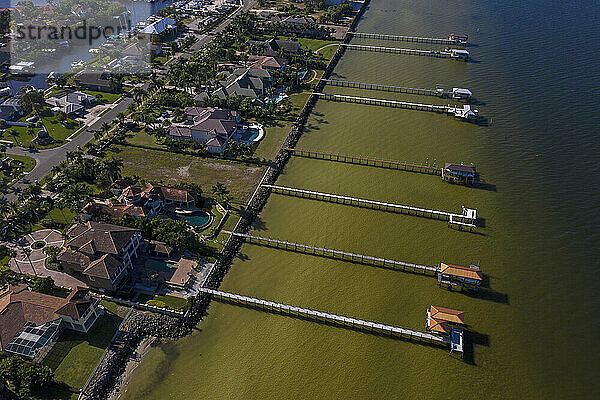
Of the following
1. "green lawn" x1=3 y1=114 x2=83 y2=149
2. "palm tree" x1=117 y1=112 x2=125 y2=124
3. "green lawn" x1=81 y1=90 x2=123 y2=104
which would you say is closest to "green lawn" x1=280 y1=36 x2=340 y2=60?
"green lawn" x1=81 y1=90 x2=123 y2=104

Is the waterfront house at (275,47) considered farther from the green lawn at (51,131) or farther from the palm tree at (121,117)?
the green lawn at (51,131)

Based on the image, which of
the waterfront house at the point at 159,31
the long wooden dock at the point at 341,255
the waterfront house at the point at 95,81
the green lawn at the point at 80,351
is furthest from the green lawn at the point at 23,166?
the waterfront house at the point at 159,31

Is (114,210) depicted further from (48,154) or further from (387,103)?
(387,103)

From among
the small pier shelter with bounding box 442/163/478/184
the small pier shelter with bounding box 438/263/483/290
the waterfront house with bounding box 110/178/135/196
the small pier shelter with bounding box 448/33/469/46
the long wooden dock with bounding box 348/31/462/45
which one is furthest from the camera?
the long wooden dock with bounding box 348/31/462/45

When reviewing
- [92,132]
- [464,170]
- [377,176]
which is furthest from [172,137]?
[464,170]

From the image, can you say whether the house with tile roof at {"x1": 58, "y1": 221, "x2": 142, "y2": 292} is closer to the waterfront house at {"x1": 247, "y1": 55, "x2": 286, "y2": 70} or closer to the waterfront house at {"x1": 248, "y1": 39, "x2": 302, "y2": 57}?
the waterfront house at {"x1": 247, "y1": 55, "x2": 286, "y2": 70}

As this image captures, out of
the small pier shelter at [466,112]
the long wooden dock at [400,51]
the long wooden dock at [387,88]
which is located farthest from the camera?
the long wooden dock at [400,51]
